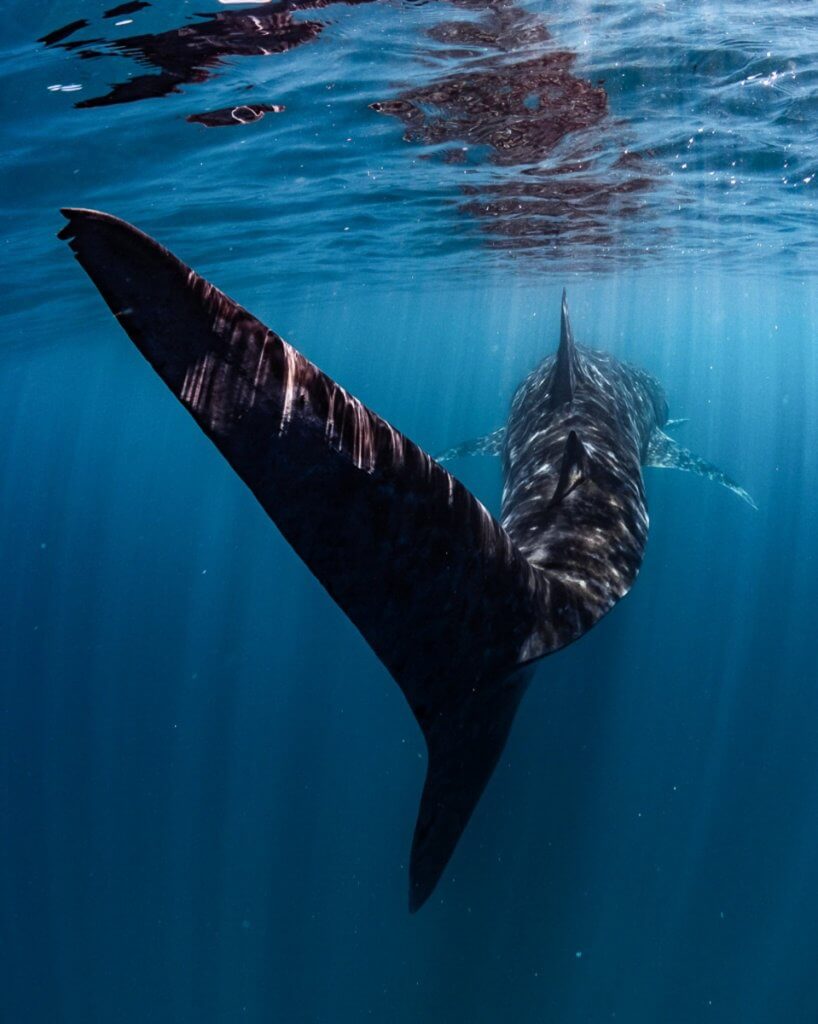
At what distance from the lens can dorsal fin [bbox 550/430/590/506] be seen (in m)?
4.54

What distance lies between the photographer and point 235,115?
12.3m

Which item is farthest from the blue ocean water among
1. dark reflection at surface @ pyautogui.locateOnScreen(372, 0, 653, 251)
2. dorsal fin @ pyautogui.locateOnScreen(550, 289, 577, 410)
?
dorsal fin @ pyautogui.locateOnScreen(550, 289, 577, 410)

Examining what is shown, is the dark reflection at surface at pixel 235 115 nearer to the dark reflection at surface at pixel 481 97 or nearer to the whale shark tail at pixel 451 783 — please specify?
the dark reflection at surface at pixel 481 97

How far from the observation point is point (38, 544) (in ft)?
170

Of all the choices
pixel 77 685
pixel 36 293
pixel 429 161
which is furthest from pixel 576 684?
pixel 36 293

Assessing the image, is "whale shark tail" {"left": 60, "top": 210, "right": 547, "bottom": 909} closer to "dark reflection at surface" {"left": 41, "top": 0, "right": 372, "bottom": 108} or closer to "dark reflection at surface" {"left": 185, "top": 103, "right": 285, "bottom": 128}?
"dark reflection at surface" {"left": 41, "top": 0, "right": 372, "bottom": 108}

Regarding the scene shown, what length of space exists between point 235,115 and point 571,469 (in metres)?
10.7

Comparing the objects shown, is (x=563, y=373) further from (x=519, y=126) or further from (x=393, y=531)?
(x=519, y=126)

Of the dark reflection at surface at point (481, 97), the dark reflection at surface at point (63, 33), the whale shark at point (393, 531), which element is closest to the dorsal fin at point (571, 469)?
the whale shark at point (393, 531)

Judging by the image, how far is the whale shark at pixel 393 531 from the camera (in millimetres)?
2029

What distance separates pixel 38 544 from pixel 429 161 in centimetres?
4634

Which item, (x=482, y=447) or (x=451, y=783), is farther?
(x=482, y=447)

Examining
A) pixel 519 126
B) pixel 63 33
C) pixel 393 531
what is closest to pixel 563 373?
pixel 393 531

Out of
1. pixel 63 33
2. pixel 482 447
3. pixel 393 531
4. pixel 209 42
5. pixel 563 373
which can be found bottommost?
pixel 482 447
